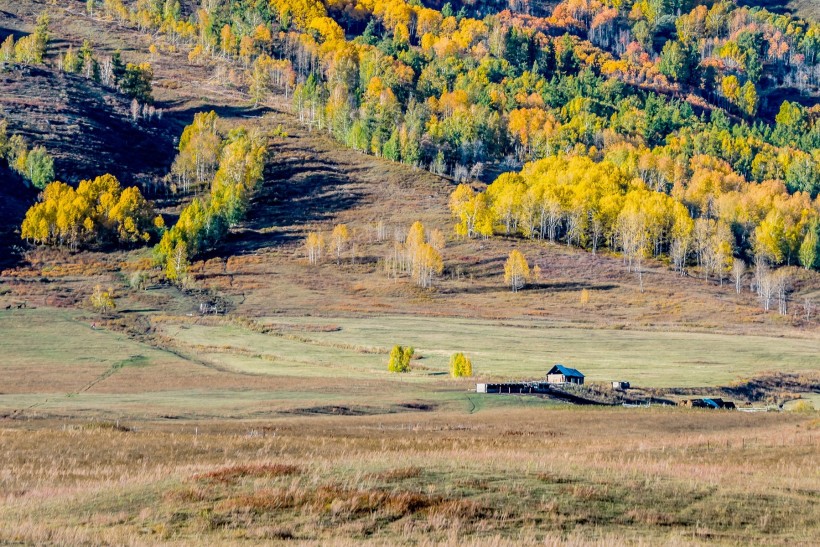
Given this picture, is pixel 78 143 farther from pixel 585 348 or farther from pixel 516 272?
pixel 585 348

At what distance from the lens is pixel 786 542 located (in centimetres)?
1884

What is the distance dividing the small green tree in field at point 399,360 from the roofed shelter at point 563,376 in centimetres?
1457

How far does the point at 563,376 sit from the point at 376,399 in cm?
2149

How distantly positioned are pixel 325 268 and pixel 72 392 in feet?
271

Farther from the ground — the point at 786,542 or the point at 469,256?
the point at 469,256

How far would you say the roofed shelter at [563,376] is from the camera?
78.1m

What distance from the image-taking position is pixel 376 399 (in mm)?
63781

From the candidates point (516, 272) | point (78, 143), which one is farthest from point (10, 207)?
point (516, 272)

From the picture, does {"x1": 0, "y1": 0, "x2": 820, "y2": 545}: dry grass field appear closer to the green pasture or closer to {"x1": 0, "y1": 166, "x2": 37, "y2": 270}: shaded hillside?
the green pasture

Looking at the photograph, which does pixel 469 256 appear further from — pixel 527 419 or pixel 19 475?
pixel 19 475

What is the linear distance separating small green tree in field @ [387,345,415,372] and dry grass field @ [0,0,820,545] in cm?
154

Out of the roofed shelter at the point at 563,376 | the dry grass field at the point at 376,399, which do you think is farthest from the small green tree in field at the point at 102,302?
the roofed shelter at the point at 563,376

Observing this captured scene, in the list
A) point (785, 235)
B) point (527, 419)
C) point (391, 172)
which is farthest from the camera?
point (391, 172)

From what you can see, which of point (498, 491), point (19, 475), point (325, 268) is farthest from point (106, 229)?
point (498, 491)
